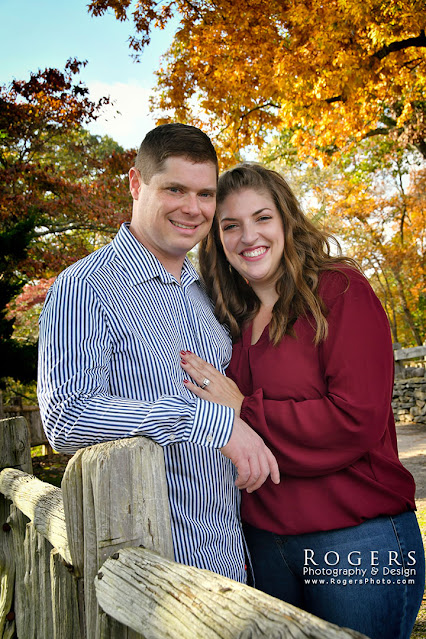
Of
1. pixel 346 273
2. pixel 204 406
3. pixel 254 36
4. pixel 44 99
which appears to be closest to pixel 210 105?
pixel 254 36

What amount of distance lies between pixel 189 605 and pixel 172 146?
170cm

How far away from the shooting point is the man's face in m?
2.21

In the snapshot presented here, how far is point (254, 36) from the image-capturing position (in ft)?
23.4

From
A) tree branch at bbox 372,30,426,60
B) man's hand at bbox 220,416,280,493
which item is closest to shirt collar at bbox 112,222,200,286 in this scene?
man's hand at bbox 220,416,280,493

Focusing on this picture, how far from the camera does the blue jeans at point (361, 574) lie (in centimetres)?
187

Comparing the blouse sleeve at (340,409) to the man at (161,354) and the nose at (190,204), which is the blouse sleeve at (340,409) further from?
the nose at (190,204)

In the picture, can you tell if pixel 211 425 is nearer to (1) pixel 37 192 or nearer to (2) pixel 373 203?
(1) pixel 37 192

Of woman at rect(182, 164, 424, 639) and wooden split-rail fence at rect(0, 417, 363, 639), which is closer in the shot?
wooden split-rail fence at rect(0, 417, 363, 639)

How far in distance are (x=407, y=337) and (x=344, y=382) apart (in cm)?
2618

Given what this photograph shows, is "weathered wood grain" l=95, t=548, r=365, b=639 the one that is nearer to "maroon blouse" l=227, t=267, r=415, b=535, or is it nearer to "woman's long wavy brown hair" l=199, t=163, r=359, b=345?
"maroon blouse" l=227, t=267, r=415, b=535

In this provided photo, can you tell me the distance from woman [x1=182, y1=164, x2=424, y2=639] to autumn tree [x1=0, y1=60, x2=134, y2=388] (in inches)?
206

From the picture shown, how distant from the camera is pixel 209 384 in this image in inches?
81.8

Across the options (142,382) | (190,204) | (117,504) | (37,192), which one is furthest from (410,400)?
(117,504)

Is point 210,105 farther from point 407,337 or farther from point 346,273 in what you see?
point 407,337
